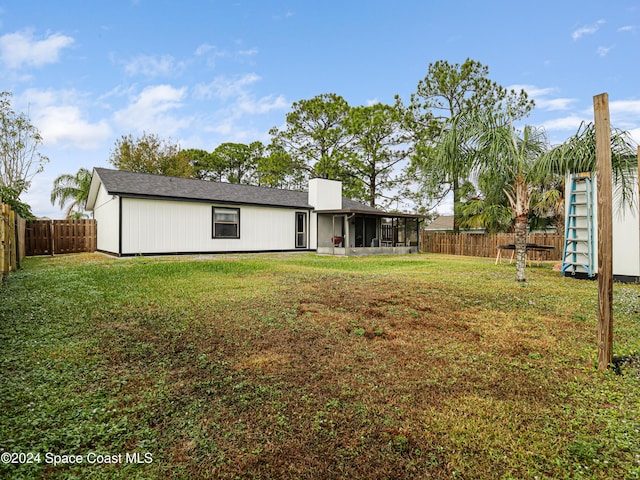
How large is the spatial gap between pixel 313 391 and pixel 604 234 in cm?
293

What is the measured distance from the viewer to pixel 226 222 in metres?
14.9

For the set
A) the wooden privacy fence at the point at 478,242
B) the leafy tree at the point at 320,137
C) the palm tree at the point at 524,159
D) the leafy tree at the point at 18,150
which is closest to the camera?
the palm tree at the point at 524,159

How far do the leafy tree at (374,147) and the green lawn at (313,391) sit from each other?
20656 millimetres

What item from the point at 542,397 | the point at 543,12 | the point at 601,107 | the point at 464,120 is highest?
the point at 543,12

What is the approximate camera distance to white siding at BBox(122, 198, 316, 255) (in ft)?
41.4

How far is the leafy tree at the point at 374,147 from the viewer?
23.8 meters

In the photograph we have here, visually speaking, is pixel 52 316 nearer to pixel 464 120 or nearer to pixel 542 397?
pixel 542 397

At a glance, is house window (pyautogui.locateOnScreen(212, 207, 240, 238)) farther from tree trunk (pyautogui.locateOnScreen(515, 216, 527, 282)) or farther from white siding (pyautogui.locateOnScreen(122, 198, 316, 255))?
tree trunk (pyautogui.locateOnScreen(515, 216, 527, 282))

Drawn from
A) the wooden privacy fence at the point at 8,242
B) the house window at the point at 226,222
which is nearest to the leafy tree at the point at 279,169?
the house window at the point at 226,222

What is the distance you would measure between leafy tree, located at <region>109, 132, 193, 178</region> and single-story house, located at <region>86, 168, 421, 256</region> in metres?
9.52

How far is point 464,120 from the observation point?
7.66 m

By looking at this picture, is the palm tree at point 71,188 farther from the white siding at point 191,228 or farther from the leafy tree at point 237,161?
the white siding at point 191,228

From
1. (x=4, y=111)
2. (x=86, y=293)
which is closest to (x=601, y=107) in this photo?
(x=86, y=293)

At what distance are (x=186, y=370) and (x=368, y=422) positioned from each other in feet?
5.39
